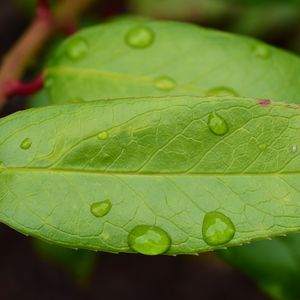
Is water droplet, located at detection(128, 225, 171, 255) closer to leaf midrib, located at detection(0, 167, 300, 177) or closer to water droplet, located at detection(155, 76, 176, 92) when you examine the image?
leaf midrib, located at detection(0, 167, 300, 177)

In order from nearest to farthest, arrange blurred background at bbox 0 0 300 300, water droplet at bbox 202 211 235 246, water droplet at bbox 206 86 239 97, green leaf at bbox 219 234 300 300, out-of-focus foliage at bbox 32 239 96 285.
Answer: water droplet at bbox 202 211 235 246 → water droplet at bbox 206 86 239 97 → green leaf at bbox 219 234 300 300 → out-of-focus foliage at bbox 32 239 96 285 → blurred background at bbox 0 0 300 300

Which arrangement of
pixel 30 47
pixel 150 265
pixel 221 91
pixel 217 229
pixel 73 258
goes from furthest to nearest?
1. pixel 150 265
2. pixel 73 258
3. pixel 30 47
4. pixel 221 91
5. pixel 217 229

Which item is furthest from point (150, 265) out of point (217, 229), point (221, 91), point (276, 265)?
point (217, 229)

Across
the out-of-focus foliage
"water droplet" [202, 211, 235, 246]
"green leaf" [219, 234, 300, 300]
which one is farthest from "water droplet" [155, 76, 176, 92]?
the out-of-focus foliage

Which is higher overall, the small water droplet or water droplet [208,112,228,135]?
water droplet [208,112,228,135]

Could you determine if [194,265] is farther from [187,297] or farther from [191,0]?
[191,0]

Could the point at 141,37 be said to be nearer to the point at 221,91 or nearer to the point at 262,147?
the point at 221,91

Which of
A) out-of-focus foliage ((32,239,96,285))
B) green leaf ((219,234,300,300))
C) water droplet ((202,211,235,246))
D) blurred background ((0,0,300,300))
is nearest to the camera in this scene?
water droplet ((202,211,235,246))

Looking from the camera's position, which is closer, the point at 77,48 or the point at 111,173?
the point at 111,173
